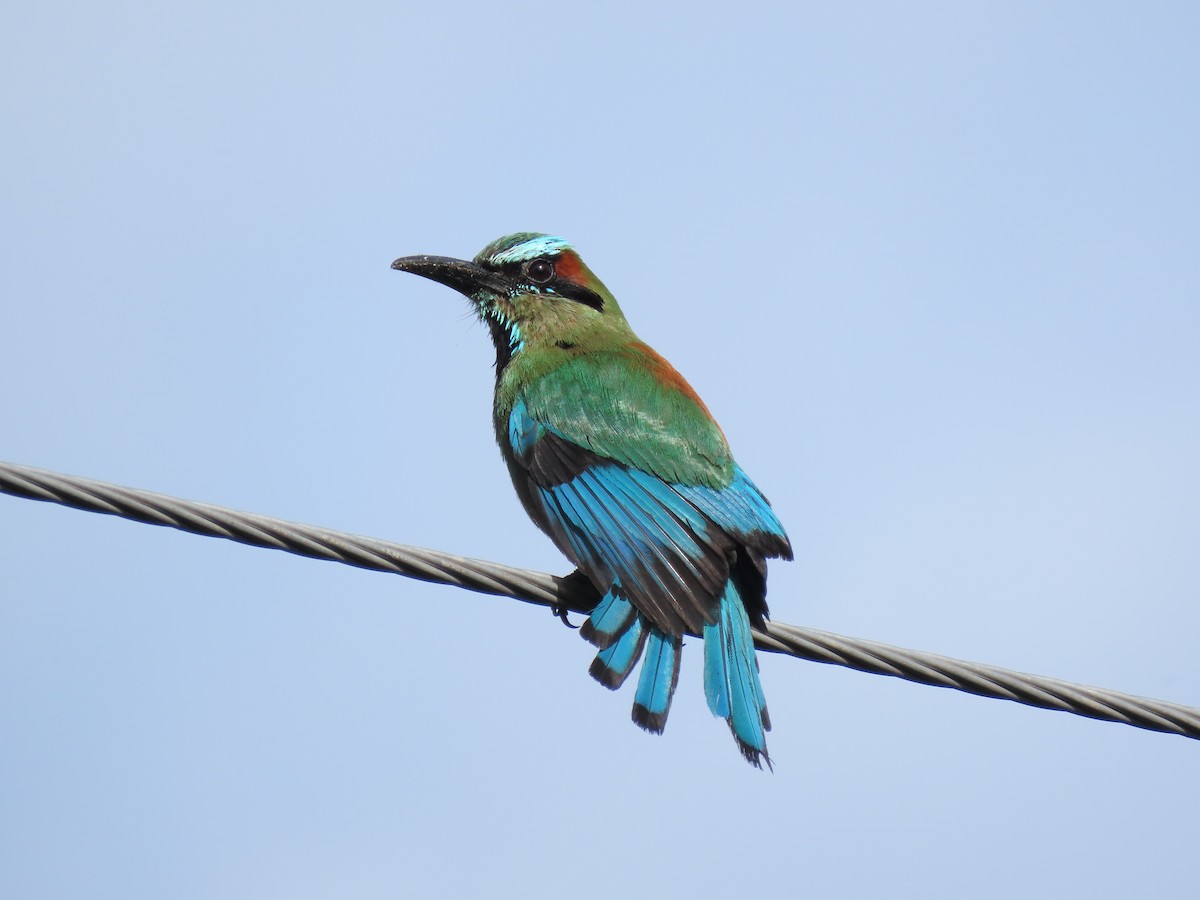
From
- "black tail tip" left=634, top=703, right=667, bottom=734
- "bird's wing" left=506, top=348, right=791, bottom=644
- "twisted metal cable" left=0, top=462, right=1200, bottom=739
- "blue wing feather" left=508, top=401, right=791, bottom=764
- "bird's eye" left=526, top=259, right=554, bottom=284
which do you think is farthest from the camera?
"bird's eye" left=526, top=259, right=554, bottom=284

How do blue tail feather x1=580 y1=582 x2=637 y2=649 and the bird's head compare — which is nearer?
blue tail feather x1=580 y1=582 x2=637 y2=649

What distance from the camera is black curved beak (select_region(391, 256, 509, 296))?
8102 mm

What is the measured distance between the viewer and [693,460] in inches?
249

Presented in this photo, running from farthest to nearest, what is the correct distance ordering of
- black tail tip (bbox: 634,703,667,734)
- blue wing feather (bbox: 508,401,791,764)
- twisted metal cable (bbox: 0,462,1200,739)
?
blue wing feather (bbox: 508,401,791,764)
black tail tip (bbox: 634,703,667,734)
twisted metal cable (bbox: 0,462,1200,739)

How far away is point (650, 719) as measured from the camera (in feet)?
17.1

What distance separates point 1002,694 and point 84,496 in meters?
2.79

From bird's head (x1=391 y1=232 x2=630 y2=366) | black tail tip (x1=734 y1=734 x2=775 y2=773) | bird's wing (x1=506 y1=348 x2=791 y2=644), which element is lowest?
black tail tip (x1=734 y1=734 x2=775 y2=773)

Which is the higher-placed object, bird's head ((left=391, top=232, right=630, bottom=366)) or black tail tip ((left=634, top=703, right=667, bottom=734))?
bird's head ((left=391, top=232, right=630, bottom=366))

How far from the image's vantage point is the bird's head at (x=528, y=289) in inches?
310

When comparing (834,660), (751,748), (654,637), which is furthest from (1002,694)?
(654,637)

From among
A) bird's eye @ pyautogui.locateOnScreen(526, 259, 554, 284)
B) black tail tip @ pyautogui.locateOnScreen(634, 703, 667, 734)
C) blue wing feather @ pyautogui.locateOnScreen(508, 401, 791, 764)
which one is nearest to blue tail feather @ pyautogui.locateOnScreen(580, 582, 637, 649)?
blue wing feather @ pyautogui.locateOnScreen(508, 401, 791, 764)

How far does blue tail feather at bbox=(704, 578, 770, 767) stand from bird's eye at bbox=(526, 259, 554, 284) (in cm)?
306

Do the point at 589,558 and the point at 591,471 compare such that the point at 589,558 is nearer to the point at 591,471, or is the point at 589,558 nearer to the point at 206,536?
the point at 591,471

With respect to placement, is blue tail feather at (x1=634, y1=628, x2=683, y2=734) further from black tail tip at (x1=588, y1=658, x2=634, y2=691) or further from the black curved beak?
the black curved beak
